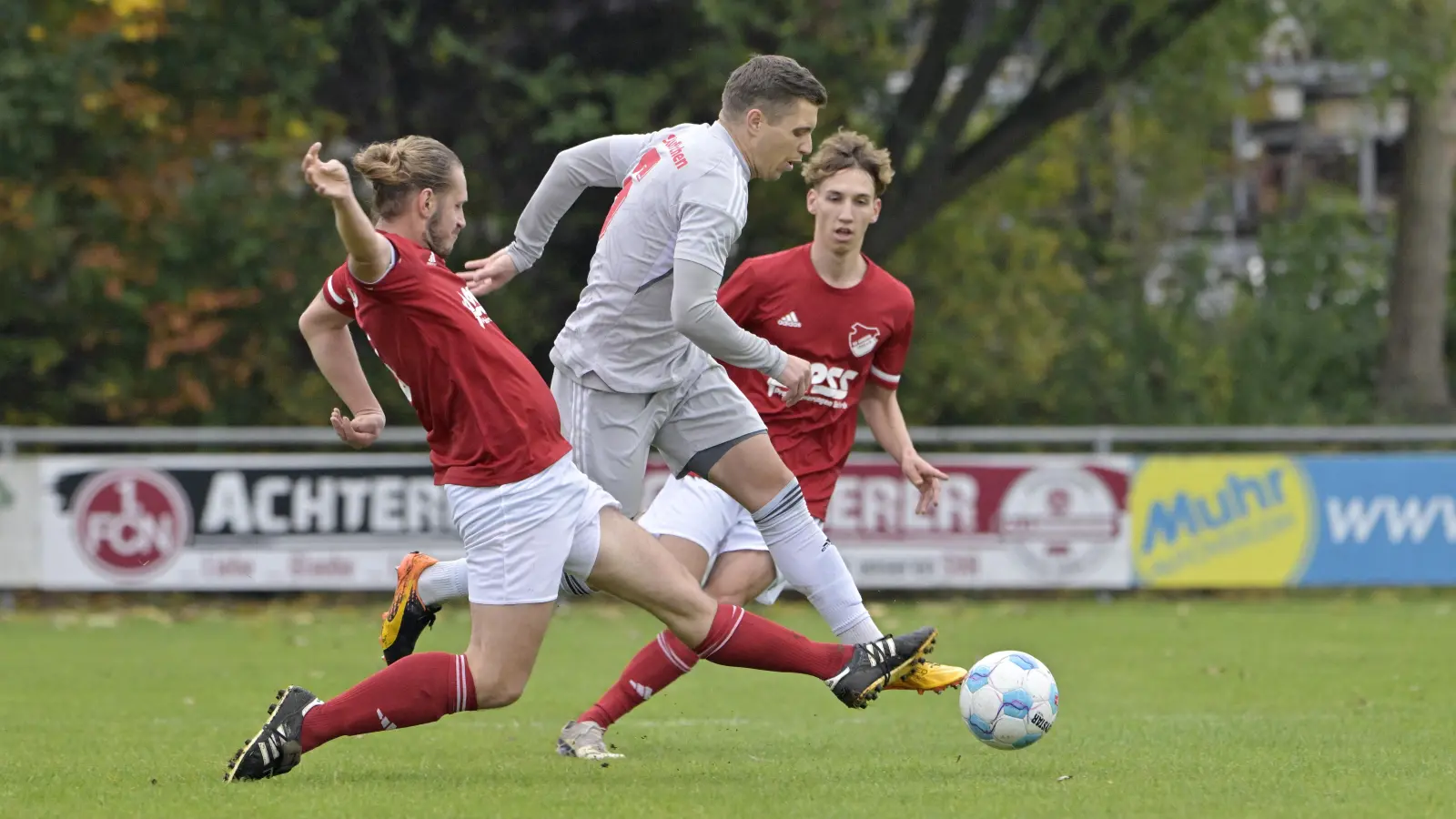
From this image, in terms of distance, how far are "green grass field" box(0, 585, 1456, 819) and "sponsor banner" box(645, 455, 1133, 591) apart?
2.74 feet

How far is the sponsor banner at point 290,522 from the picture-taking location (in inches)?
583

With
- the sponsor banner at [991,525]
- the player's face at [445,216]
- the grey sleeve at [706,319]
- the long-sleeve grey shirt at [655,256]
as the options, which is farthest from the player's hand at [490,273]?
the sponsor banner at [991,525]

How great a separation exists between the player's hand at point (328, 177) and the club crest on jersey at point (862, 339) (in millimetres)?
2708

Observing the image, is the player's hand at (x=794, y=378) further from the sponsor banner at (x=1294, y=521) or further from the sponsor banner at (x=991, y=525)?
the sponsor banner at (x=1294, y=521)

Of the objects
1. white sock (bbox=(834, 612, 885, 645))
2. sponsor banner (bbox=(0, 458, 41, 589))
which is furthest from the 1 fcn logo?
white sock (bbox=(834, 612, 885, 645))

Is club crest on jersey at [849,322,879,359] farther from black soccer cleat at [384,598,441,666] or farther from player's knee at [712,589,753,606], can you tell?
black soccer cleat at [384,598,441,666]

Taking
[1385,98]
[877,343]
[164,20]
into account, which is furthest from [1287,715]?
[164,20]

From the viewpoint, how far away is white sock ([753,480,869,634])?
684cm

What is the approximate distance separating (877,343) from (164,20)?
35.8 feet

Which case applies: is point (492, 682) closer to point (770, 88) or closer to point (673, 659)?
point (673, 659)

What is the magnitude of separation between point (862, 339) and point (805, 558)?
1.19 meters

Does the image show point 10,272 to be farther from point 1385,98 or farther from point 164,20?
point 1385,98

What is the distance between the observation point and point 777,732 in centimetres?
816

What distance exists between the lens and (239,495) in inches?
585
